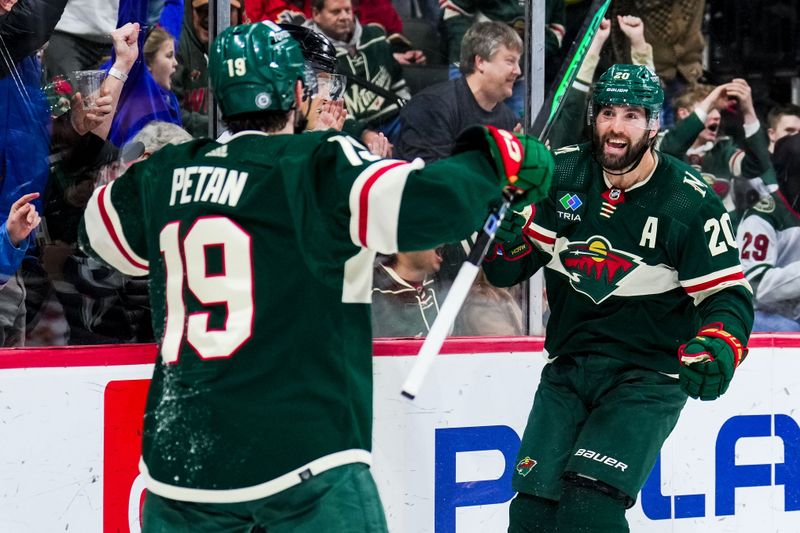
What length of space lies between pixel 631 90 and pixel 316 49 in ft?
2.77

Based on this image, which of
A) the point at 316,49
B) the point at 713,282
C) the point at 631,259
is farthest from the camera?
the point at 316,49

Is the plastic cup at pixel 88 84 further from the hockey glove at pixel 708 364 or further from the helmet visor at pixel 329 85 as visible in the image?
the hockey glove at pixel 708 364

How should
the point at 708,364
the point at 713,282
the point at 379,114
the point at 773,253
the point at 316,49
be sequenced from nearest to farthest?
the point at 708,364 → the point at 713,282 → the point at 316,49 → the point at 379,114 → the point at 773,253

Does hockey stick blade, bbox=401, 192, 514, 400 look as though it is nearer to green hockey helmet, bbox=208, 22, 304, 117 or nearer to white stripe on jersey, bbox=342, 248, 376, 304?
white stripe on jersey, bbox=342, 248, 376, 304

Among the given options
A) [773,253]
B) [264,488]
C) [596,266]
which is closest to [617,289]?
[596,266]

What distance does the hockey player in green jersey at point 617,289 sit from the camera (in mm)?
2734

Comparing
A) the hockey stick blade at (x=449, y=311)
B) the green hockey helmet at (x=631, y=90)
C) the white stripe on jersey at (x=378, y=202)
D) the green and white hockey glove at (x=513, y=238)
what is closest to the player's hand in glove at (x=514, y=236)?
the green and white hockey glove at (x=513, y=238)

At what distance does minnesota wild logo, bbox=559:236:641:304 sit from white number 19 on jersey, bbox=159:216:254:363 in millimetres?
1256

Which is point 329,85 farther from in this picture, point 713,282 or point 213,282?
point 213,282

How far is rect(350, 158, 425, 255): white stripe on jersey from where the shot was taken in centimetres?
181

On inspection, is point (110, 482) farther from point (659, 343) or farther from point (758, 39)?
point (758, 39)

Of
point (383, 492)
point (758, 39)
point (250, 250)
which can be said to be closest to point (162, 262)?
point (250, 250)

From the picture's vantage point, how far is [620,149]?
2832mm

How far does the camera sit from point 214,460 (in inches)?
73.2
